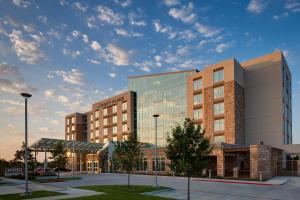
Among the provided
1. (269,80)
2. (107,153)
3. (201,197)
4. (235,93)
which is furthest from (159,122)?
(201,197)

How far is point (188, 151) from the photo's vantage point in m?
18.0

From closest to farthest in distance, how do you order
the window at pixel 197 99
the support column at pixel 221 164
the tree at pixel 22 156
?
the support column at pixel 221 164 < the tree at pixel 22 156 < the window at pixel 197 99

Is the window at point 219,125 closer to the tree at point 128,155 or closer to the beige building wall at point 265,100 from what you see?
the beige building wall at point 265,100

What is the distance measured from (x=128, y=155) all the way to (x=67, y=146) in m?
34.7

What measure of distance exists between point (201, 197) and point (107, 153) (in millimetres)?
43963

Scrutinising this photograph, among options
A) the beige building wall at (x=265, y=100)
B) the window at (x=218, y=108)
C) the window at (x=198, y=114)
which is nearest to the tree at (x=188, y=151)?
the window at (x=218, y=108)

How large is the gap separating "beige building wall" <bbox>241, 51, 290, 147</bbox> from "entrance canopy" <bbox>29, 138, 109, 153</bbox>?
33108mm

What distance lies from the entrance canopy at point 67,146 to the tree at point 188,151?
105ft

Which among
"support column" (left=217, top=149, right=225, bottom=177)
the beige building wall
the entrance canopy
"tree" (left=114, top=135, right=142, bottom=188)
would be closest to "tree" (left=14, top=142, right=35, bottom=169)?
the entrance canopy

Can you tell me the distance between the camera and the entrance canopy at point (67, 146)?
50.2 metres

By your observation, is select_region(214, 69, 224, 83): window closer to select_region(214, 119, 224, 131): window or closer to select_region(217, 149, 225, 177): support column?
select_region(214, 119, 224, 131): window

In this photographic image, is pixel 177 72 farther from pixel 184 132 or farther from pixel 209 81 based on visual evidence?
pixel 184 132

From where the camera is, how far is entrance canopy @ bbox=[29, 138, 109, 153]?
165 feet

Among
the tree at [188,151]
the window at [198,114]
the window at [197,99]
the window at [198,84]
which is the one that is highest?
the window at [198,84]
